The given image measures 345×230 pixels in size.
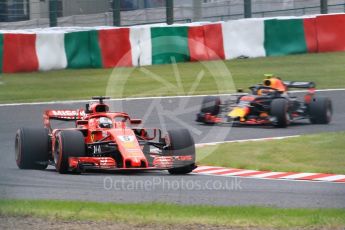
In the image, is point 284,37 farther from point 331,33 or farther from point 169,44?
point 169,44

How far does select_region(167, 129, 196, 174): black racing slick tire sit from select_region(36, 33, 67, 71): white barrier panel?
412 inches

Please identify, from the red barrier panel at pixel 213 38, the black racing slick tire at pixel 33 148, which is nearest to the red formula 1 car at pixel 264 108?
the black racing slick tire at pixel 33 148

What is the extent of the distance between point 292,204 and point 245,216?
105cm

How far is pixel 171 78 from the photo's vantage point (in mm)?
21828

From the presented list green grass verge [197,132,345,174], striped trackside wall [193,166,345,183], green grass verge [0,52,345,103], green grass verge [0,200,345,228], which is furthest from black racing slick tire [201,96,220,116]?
green grass verge [0,200,345,228]

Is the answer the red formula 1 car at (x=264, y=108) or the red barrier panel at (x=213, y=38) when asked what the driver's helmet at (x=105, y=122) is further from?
the red barrier panel at (x=213, y=38)

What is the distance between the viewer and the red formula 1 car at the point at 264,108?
54.4 ft

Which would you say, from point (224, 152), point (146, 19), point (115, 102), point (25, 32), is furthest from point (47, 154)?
point (146, 19)

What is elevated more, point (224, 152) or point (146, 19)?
point (146, 19)

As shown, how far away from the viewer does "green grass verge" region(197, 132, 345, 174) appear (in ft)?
40.3

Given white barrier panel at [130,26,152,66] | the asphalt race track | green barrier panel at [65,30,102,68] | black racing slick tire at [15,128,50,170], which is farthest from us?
white barrier panel at [130,26,152,66]

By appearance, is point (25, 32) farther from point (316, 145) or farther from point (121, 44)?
point (316, 145)

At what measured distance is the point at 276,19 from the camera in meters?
23.6

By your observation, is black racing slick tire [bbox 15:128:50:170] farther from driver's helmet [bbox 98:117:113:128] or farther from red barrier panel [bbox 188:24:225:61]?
red barrier panel [bbox 188:24:225:61]
